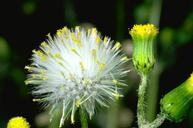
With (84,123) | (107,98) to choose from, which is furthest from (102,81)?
(84,123)

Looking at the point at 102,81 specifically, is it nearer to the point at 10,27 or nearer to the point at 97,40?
the point at 97,40

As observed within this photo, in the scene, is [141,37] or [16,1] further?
[16,1]

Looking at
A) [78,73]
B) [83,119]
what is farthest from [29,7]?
[83,119]

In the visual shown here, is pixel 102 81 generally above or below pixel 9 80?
below

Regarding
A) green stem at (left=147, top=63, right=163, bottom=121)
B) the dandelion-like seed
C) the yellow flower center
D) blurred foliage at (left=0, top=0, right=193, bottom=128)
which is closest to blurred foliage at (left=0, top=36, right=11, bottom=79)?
blurred foliage at (left=0, top=0, right=193, bottom=128)

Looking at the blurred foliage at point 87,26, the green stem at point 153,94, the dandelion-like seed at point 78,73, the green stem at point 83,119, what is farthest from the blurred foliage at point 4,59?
the green stem at point 83,119

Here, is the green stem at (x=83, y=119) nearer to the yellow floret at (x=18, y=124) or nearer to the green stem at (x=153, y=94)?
the yellow floret at (x=18, y=124)

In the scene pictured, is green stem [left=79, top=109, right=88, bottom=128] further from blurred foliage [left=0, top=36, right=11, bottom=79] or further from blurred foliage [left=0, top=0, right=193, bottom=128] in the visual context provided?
blurred foliage [left=0, top=36, right=11, bottom=79]
